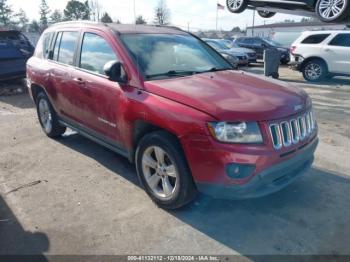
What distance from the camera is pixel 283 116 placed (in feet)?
10.0

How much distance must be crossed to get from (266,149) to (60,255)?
2.01m

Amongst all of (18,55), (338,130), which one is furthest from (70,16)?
(338,130)

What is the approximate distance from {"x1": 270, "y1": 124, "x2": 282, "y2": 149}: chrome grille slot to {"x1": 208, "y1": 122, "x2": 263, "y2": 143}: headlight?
0.21 metres

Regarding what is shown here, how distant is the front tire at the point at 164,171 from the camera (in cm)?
317

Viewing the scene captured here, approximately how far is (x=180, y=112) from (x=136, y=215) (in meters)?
1.22

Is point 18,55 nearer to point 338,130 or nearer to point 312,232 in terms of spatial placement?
point 338,130

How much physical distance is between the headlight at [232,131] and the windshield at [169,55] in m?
1.09

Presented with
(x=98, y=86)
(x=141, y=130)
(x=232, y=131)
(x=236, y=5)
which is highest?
(x=236, y=5)

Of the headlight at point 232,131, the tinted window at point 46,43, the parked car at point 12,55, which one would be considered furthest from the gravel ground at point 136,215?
the parked car at point 12,55

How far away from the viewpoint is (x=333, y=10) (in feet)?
35.1

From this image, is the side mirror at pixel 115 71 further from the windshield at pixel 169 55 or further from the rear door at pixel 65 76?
the rear door at pixel 65 76

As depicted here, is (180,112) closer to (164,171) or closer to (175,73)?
(164,171)

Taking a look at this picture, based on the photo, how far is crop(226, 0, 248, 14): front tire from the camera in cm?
1290

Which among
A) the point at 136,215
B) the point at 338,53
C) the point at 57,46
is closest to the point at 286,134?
the point at 136,215
